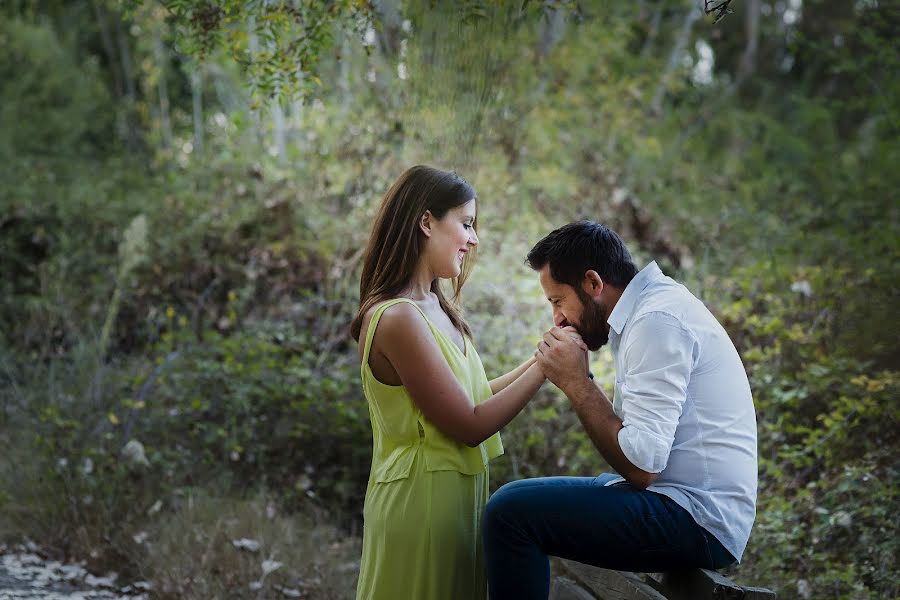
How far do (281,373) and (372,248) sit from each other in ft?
10.3

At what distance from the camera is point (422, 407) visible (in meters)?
2.42

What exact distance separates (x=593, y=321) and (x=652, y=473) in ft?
→ 1.60

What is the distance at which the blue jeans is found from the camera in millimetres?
2152

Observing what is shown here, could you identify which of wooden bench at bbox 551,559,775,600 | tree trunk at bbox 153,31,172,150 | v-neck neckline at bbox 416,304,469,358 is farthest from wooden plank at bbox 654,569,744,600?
tree trunk at bbox 153,31,172,150

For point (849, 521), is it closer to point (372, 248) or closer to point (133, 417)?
point (372, 248)

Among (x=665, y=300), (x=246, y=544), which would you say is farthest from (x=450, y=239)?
(x=246, y=544)

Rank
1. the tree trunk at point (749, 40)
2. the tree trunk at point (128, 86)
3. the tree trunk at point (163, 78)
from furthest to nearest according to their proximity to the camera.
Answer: the tree trunk at point (749, 40) → the tree trunk at point (128, 86) → the tree trunk at point (163, 78)

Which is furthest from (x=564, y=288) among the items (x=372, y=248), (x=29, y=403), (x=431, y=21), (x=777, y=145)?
(x=777, y=145)

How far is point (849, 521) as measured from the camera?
3713 millimetres

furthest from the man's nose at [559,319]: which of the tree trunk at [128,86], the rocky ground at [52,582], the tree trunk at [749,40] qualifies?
the tree trunk at [128,86]

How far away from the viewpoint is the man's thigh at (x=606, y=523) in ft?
7.05

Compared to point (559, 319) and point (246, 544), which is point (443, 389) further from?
point (246, 544)

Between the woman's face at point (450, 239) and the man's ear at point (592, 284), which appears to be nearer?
the man's ear at point (592, 284)

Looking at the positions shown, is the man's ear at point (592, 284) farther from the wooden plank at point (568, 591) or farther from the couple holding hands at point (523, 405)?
the wooden plank at point (568, 591)
